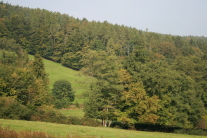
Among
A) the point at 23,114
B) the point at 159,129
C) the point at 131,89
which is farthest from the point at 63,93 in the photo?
the point at 23,114

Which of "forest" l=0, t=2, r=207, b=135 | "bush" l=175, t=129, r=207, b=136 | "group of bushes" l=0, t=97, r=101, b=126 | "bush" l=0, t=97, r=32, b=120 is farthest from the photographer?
"bush" l=175, t=129, r=207, b=136

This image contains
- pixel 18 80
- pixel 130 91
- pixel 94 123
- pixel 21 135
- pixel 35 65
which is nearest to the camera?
pixel 21 135

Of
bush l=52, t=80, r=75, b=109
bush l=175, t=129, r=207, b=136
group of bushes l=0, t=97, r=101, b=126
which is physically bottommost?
bush l=175, t=129, r=207, b=136

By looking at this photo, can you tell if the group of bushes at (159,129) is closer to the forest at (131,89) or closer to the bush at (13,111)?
the forest at (131,89)

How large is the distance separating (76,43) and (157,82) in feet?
255

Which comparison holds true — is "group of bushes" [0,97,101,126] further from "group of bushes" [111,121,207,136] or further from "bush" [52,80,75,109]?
"bush" [52,80,75,109]

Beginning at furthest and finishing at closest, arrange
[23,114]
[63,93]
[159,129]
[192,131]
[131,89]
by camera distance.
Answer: [63,93]
[159,129]
[192,131]
[131,89]
[23,114]

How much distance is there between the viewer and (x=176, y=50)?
117062mm

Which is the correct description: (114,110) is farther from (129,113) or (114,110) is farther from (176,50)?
(176,50)

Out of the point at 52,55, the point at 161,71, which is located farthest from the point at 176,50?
the point at 161,71

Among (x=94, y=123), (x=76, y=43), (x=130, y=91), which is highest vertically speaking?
(x=76, y=43)

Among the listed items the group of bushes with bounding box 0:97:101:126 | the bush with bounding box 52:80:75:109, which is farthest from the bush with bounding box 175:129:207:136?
the bush with bounding box 52:80:75:109

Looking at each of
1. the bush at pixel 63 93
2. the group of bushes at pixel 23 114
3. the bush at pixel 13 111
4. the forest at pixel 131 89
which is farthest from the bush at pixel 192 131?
the bush at pixel 63 93

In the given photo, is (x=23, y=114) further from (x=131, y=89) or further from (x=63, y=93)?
(x=63, y=93)
